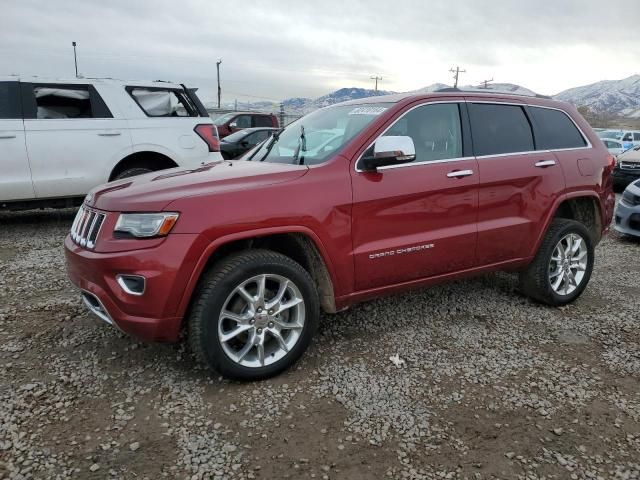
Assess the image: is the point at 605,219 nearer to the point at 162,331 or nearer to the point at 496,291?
the point at 496,291

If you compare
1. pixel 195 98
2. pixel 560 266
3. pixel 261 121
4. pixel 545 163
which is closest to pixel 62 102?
pixel 195 98

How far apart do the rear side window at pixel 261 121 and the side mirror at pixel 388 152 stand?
41.2ft

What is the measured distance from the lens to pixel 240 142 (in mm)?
11680

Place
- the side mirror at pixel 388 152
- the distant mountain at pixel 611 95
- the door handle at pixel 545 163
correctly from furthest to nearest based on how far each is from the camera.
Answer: the distant mountain at pixel 611 95 < the door handle at pixel 545 163 < the side mirror at pixel 388 152

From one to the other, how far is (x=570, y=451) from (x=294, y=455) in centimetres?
136

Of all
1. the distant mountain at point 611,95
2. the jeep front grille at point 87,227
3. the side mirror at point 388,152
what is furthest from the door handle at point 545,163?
the distant mountain at point 611,95

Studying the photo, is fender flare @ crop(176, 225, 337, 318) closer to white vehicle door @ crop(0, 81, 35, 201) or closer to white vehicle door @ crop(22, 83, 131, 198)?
white vehicle door @ crop(22, 83, 131, 198)

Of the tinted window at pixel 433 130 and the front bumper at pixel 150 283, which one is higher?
the tinted window at pixel 433 130

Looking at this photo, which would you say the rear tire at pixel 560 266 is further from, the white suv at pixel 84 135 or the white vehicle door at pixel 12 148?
the white vehicle door at pixel 12 148

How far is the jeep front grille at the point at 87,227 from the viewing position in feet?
9.18

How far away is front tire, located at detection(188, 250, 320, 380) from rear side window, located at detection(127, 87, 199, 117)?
457 cm

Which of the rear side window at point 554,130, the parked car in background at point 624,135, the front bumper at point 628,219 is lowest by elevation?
the front bumper at point 628,219

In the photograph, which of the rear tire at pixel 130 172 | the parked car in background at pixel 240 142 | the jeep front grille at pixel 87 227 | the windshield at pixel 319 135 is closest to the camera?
the jeep front grille at pixel 87 227

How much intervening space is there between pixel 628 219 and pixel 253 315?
6300 mm
